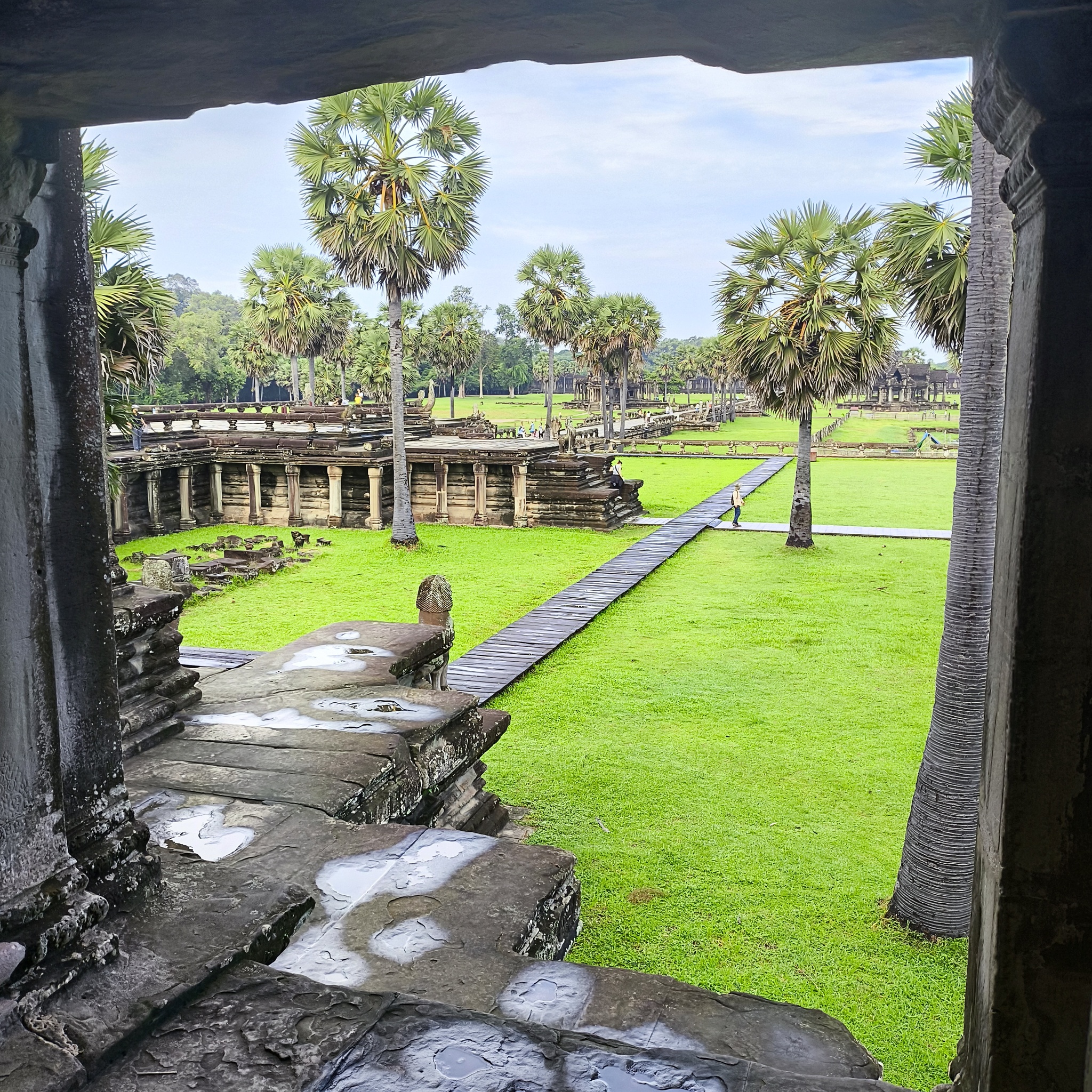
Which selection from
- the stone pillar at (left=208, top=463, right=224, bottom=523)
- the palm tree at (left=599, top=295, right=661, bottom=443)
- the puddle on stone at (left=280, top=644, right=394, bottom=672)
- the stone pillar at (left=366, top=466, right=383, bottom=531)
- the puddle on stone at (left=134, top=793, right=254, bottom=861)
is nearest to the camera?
the puddle on stone at (left=134, top=793, right=254, bottom=861)

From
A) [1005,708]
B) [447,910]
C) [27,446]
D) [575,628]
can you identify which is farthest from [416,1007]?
[575,628]

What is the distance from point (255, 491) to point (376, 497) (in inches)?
141

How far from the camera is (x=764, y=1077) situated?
2.81 metres

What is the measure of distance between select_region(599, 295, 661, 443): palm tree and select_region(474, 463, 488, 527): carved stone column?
68.5 feet

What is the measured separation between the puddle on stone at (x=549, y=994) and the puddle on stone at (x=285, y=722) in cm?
240

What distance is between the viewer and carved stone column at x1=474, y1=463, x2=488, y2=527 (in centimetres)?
2570

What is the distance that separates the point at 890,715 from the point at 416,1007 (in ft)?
27.8

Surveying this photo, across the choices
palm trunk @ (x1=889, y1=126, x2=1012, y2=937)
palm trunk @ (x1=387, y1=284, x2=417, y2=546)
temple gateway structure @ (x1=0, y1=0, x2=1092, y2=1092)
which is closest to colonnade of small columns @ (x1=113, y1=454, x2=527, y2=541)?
palm trunk @ (x1=387, y1=284, x2=417, y2=546)

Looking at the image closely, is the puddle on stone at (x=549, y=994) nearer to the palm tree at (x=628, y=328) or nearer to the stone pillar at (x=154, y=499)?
the stone pillar at (x=154, y=499)

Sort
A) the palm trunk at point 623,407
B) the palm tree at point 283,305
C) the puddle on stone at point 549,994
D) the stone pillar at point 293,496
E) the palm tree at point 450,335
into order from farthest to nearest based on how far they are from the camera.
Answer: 1. the palm tree at point 450,335
2. the palm trunk at point 623,407
3. the palm tree at point 283,305
4. the stone pillar at point 293,496
5. the puddle on stone at point 549,994

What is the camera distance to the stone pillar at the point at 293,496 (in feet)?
85.0

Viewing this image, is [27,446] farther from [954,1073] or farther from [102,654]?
[954,1073]

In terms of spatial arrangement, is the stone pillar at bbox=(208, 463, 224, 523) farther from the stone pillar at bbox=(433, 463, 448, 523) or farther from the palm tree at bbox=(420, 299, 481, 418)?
the palm tree at bbox=(420, 299, 481, 418)

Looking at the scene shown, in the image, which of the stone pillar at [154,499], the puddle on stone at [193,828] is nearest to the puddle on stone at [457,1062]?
the puddle on stone at [193,828]
